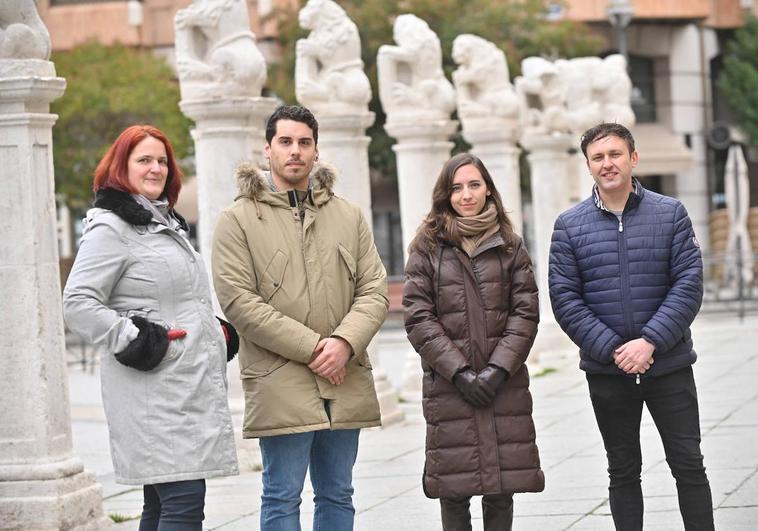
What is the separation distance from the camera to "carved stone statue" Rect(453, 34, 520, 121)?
16.7 m

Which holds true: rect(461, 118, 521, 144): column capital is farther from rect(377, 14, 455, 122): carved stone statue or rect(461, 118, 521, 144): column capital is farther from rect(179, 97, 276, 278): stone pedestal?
rect(179, 97, 276, 278): stone pedestal

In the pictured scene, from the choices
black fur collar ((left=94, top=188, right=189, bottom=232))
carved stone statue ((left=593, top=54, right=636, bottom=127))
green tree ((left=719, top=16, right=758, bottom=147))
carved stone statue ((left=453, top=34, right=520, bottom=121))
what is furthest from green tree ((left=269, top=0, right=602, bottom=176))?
black fur collar ((left=94, top=188, right=189, bottom=232))

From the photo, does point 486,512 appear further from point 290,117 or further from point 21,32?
point 21,32

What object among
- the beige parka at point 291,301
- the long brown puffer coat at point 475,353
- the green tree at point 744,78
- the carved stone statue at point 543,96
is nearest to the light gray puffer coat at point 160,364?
the beige parka at point 291,301

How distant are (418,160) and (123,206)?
341 inches

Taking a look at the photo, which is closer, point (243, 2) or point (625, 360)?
point (625, 360)

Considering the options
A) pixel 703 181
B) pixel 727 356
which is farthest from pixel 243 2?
pixel 703 181

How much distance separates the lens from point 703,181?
42625 mm

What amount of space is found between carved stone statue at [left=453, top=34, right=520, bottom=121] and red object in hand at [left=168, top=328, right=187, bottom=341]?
1059cm

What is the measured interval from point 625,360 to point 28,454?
359cm

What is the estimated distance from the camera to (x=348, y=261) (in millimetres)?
6848

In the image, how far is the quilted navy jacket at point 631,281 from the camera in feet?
22.8

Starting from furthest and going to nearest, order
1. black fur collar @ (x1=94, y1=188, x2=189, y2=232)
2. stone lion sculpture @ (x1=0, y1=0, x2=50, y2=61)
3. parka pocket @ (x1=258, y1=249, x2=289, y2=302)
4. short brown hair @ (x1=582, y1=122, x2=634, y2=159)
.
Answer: stone lion sculpture @ (x1=0, y1=0, x2=50, y2=61)
short brown hair @ (x1=582, y1=122, x2=634, y2=159)
parka pocket @ (x1=258, y1=249, x2=289, y2=302)
black fur collar @ (x1=94, y1=188, x2=189, y2=232)

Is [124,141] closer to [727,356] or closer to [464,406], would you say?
A: [464,406]
